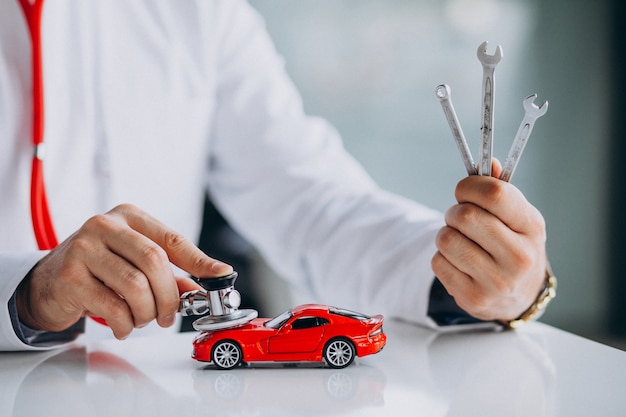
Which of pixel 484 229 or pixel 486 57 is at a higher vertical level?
pixel 486 57

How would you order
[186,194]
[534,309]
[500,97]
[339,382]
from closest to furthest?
[339,382] < [534,309] < [186,194] < [500,97]

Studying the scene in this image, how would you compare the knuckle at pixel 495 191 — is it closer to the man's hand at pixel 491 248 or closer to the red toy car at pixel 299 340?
the man's hand at pixel 491 248

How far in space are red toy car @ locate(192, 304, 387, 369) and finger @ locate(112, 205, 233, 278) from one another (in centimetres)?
6

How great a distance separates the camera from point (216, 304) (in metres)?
0.61

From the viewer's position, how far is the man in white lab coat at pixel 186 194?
653 millimetres

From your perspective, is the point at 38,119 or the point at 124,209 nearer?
the point at 124,209

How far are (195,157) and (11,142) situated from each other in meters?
0.33

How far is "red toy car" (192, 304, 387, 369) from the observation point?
1.99 feet

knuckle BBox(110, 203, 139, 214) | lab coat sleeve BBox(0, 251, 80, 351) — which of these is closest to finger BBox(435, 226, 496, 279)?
knuckle BBox(110, 203, 139, 214)

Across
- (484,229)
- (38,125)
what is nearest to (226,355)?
(484,229)

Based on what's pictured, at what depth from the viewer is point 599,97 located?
2.58 m

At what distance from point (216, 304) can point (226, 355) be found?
0.05 m

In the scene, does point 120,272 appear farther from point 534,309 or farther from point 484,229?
point 534,309

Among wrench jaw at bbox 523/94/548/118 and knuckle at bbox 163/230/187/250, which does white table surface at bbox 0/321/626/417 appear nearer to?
knuckle at bbox 163/230/187/250
